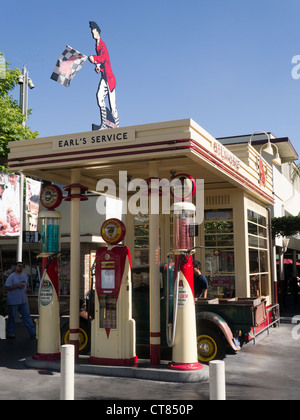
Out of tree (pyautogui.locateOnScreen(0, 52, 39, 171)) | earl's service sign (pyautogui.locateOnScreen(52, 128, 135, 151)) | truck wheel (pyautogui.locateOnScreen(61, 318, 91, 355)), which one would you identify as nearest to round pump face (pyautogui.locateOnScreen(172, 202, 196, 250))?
earl's service sign (pyautogui.locateOnScreen(52, 128, 135, 151))

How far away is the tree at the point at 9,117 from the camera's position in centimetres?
1636

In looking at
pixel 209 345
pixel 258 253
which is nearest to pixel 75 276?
pixel 209 345

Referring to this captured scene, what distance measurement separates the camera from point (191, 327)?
7426 millimetres

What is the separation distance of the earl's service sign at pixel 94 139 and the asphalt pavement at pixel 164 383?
3964 millimetres

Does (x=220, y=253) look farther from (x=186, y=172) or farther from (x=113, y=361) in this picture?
(x=113, y=361)

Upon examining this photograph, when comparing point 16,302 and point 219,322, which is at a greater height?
point 16,302

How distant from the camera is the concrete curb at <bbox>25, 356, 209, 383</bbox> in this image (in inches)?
278

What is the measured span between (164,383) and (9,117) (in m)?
12.7

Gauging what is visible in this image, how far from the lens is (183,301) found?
292 inches

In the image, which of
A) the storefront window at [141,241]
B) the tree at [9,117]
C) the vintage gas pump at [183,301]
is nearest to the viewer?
the vintage gas pump at [183,301]

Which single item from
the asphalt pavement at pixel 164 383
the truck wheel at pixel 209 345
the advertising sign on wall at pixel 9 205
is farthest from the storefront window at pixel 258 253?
the advertising sign on wall at pixel 9 205

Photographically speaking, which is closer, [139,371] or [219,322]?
[139,371]

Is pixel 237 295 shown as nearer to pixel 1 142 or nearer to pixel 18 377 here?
pixel 18 377

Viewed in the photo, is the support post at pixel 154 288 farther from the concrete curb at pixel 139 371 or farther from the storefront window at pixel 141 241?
the storefront window at pixel 141 241
